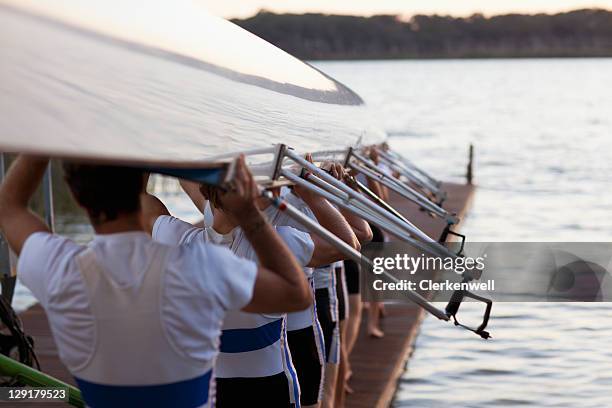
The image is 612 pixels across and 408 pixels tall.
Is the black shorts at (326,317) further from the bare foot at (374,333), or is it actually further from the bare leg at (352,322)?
the bare foot at (374,333)

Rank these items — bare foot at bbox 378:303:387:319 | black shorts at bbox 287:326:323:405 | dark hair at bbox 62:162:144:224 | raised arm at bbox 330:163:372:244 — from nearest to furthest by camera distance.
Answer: dark hair at bbox 62:162:144:224, raised arm at bbox 330:163:372:244, black shorts at bbox 287:326:323:405, bare foot at bbox 378:303:387:319

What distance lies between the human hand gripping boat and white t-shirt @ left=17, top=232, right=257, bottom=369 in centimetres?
21

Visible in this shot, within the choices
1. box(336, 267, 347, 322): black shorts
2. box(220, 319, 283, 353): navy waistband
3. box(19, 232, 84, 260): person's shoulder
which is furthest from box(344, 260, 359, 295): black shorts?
box(19, 232, 84, 260): person's shoulder

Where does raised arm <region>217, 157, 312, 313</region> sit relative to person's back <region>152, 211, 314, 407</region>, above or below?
above

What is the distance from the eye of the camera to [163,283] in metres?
2.29

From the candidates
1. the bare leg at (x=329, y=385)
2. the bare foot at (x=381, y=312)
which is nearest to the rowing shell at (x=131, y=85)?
the bare leg at (x=329, y=385)

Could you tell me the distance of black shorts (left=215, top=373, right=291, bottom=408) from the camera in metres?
3.67

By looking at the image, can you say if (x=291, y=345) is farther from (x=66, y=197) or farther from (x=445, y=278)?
(x=66, y=197)

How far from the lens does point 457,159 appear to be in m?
36.4

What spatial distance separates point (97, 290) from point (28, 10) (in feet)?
2.11

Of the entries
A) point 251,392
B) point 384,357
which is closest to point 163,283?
point 251,392

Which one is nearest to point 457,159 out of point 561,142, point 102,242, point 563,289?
point 561,142

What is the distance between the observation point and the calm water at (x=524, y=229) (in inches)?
300

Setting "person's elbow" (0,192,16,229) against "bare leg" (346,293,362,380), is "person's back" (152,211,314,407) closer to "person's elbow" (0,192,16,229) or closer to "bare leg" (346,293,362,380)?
"person's elbow" (0,192,16,229)
